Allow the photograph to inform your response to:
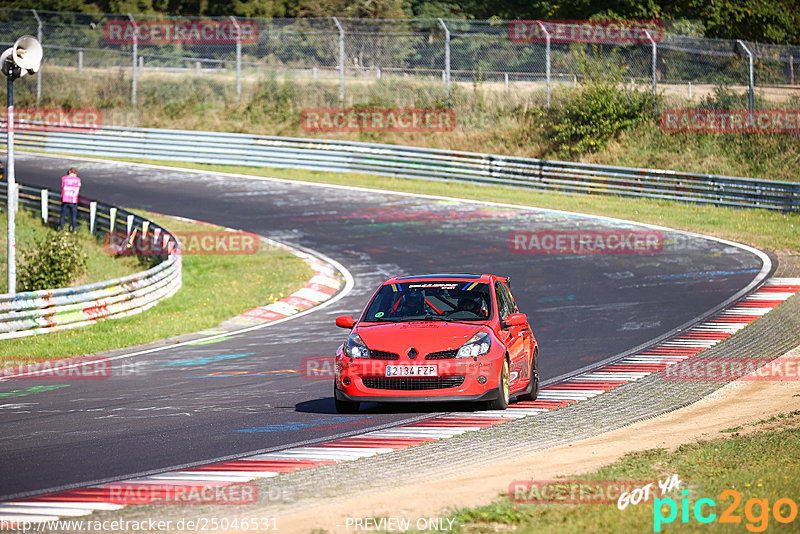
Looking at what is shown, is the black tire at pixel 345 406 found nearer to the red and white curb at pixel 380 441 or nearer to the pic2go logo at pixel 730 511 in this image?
the red and white curb at pixel 380 441

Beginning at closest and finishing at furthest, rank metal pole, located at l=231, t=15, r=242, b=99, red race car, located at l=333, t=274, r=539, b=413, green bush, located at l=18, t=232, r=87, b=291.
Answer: red race car, located at l=333, t=274, r=539, b=413 < green bush, located at l=18, t=232, r=87, b=291 < metal pole, located at l=231, t=15, r=242, b=99

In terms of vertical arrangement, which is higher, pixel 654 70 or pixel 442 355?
pixel 654 70

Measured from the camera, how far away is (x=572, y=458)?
850 centimetres

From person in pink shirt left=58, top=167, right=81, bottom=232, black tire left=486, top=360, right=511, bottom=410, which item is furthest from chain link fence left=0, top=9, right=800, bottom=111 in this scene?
black tire left=486, top=360, right=511, bottom=410

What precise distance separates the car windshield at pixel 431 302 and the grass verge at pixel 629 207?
15419mm

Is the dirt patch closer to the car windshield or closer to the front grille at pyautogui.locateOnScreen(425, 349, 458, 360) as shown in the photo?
the front grille at pyautogui.locateOnScreen(425, 349, 458, 360)

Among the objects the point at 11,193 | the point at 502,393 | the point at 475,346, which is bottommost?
the point at 502,393

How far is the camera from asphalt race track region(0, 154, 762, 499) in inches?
374

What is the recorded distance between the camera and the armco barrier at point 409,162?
3055 cm

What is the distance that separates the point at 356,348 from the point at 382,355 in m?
0.32

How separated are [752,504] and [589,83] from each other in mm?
31785

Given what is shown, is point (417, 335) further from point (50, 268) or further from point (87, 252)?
point (87, 252)

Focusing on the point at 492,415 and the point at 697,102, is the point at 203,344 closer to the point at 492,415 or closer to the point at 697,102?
the point at 492,415

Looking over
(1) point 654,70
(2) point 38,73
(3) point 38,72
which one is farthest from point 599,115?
(2) point 38,73
